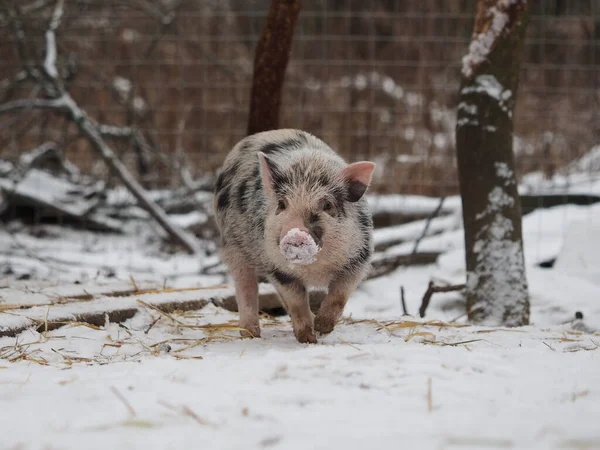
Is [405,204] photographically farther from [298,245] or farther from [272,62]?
[298,245]

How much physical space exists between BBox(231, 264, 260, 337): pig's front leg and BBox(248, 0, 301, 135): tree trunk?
1306mm

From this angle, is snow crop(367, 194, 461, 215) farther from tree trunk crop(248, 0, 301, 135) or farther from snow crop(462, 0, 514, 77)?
snow crop(462, 0, 514, 77)

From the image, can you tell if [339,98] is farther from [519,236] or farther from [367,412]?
[367,412]

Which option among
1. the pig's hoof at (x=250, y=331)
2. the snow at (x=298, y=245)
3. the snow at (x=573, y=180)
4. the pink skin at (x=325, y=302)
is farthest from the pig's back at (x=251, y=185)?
the snow at (x=573, y=180)

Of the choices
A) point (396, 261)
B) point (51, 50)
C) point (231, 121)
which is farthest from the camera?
point (231, 121)

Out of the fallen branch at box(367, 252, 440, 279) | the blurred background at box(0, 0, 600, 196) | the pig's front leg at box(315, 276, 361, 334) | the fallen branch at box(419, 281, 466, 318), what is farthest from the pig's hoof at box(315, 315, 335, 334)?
the blurred background at box(0, 0, 600, 196)

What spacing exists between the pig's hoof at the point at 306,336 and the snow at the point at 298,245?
499mm

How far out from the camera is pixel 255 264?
359 cm

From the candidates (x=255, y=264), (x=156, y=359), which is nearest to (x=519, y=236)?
(x=255, y=264)

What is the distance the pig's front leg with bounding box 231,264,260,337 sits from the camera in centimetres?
355

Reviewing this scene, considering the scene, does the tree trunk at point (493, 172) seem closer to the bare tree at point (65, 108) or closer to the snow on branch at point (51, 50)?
the bare tree at point (65, 108)

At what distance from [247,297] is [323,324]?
51 centimetres

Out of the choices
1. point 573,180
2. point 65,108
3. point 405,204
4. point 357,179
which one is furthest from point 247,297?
point 573,180

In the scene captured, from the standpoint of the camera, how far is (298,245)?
2.82m
